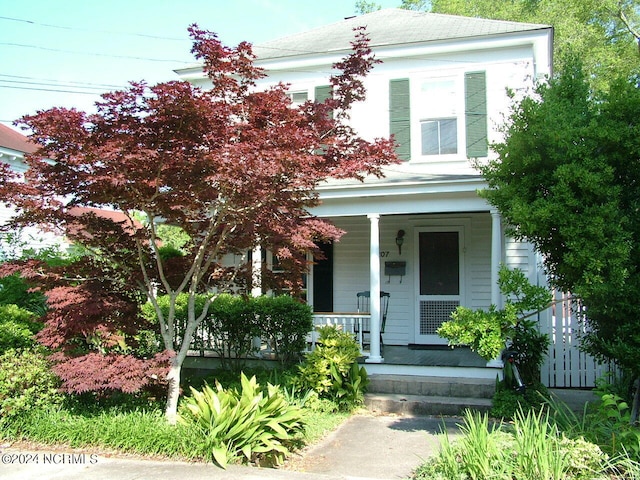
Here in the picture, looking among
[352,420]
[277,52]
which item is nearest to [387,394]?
[352,420]

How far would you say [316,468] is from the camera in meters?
5.59

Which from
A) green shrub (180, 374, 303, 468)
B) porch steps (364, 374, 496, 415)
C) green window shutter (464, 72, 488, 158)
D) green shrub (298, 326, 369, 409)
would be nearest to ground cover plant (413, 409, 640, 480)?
green shrub (180, 374, 303, 468)

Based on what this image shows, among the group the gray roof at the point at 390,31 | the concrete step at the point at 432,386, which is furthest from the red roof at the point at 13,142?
the concrete step at the point at 432,386

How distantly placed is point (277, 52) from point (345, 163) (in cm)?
594

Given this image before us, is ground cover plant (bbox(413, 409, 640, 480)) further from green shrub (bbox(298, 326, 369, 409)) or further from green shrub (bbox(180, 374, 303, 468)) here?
green shrub (bbox(298, 326, 369, 409))

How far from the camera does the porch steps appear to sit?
25.6 feet

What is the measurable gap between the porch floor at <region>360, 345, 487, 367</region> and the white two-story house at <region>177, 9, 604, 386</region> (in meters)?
0.21

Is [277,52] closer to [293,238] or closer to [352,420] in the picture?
[293,238]

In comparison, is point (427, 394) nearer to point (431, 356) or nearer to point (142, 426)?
point (431, 356)

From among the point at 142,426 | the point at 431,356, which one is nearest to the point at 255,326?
the point at 431,356

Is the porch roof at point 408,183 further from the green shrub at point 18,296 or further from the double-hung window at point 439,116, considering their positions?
the green shrub at point 18,296

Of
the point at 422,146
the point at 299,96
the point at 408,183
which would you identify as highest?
the point at 299,96

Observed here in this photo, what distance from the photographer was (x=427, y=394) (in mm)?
8344

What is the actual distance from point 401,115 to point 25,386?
769 cm
